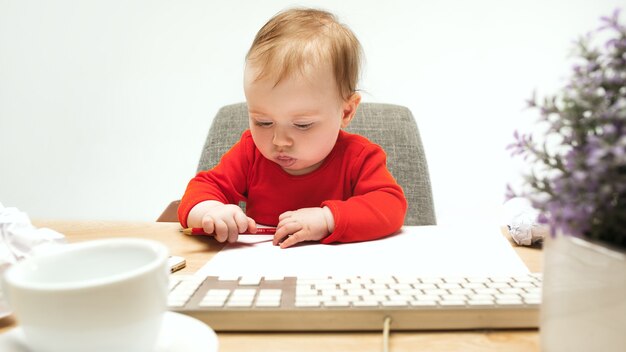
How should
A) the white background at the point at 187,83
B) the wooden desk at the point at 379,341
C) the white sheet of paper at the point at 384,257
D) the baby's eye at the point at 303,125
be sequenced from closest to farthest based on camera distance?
the wooden desk at the point at 379,341 < the white sheet of paper at the point at 384,257 < the baby's eye at the point at 303,125 < the white background at the point at 187,83

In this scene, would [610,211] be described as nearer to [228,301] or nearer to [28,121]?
[228,301]

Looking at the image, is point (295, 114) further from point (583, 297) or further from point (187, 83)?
point (187, 83)

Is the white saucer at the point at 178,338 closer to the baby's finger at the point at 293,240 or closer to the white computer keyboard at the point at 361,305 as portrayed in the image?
the white computer keyboard at the point at 361,305

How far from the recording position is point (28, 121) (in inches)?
80.2

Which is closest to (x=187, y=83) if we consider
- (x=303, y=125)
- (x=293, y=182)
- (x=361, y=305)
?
(x=293, y=182)

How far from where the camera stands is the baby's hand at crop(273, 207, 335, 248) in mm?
790

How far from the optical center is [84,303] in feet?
1.03

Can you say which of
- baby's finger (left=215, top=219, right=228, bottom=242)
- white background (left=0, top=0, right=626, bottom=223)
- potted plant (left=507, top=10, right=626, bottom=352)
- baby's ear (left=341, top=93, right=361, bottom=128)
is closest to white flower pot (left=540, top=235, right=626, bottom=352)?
potted plant (left=507, top=10, right=626, bottom=352)

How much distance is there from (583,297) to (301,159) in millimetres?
658

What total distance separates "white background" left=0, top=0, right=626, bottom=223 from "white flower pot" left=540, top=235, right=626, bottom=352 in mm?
1530

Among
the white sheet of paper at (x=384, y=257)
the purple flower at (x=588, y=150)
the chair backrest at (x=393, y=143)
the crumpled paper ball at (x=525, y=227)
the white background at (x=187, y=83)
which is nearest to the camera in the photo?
the purple flower at (x=588, y=150)

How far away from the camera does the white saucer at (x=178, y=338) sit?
0.37 m

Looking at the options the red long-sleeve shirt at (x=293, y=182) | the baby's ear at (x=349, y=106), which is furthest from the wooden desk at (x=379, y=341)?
the baby's ear at (x=349, y=106)

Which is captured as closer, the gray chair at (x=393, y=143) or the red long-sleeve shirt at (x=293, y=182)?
the red long-sleeve shirt at (x=293, y=182)
